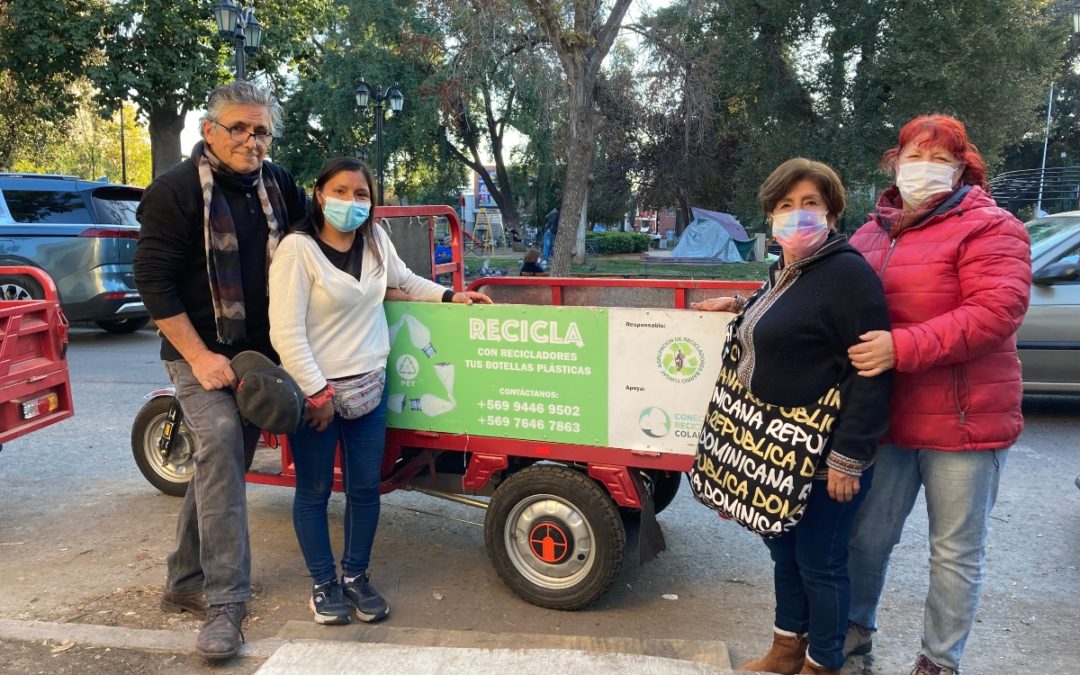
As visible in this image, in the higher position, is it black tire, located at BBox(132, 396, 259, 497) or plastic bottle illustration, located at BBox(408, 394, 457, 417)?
plastic bottle illustration, located at BBox(408, 394, 457, 417)


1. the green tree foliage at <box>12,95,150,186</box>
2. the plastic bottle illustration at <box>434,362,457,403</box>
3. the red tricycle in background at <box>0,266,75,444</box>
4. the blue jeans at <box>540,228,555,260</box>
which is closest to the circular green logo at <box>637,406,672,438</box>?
the plastic bottle illustration at <box>434,362,457,403</box>

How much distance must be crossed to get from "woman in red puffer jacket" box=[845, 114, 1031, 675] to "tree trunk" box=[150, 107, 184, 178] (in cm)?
2027

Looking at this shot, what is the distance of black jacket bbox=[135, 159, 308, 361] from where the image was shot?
9.76 feet

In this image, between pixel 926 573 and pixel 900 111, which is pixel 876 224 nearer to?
→ pixel 926 573

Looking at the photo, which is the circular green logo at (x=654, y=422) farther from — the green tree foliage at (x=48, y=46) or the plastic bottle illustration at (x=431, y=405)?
the green tree foliage at (x=48, y=46)

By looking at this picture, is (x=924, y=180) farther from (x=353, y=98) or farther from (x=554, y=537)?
(x=353, y=98)

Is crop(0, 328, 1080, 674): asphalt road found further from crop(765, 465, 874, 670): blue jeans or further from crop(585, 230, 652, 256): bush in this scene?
crop(585, 230, 652, 256): bush

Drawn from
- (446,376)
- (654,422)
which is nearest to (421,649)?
(446,376)

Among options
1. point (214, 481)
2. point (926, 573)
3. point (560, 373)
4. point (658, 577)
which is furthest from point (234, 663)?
point (926, 573)

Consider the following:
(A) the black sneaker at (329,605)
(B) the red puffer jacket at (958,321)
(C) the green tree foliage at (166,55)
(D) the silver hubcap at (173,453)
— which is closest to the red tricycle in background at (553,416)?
(A) the black sneaker at (329,605)

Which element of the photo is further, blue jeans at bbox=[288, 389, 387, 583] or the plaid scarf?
blue jeans at bbox=[288, 389, 387, 583]

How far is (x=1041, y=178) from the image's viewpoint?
693 inches

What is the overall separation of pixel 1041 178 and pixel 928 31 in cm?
453

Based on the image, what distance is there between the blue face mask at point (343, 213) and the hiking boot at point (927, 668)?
2.55 m
